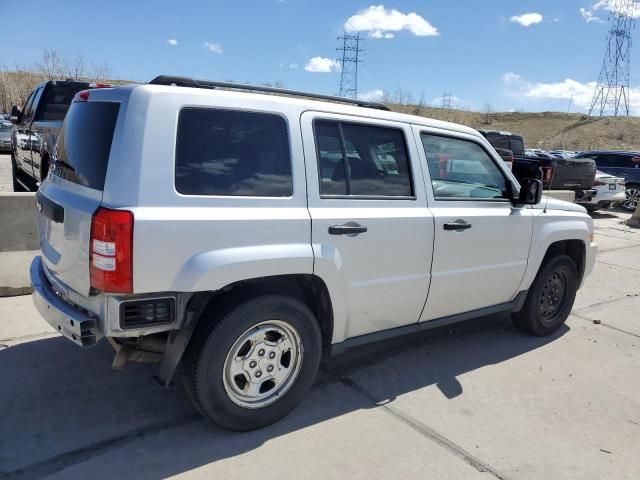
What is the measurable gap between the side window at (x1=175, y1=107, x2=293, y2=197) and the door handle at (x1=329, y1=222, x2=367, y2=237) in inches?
13.7

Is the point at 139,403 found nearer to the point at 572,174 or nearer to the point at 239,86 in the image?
the point at 239,86

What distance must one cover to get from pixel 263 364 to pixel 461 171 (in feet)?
7.52

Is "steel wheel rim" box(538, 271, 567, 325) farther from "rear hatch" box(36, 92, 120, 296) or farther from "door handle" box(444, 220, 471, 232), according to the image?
"rear hatch" box(36, 92, 120, 296)

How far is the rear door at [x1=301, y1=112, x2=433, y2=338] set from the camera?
10.5 ft

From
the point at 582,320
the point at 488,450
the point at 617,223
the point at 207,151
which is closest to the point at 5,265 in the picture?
the point at 207,151

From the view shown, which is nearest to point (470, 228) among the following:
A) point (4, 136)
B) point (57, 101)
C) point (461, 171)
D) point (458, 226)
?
point (458, 226)

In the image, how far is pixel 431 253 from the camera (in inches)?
148

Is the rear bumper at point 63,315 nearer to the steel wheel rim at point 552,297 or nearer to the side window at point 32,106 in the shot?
the steel wheel rim at point 552,297

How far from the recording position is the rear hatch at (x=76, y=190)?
272 centimetres

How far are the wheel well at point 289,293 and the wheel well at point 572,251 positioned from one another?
256 cm

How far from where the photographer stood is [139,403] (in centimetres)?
345

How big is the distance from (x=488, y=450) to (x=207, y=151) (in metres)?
2.39

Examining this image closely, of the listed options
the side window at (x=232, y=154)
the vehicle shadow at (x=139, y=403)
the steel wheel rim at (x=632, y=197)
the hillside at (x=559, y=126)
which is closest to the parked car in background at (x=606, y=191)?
the steel wheel rim at (x=632, y=197)

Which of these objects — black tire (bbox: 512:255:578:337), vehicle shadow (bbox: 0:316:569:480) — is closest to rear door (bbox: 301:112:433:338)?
vehicle shadow (bbox: 0:316:569:480)
